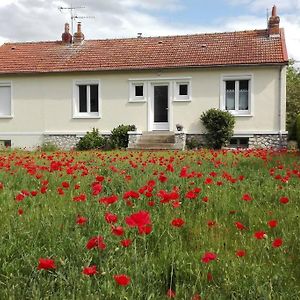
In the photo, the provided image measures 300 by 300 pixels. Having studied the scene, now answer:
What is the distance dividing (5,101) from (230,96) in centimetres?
1210

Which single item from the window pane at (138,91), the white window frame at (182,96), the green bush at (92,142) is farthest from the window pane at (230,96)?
the green bush at (92,142)

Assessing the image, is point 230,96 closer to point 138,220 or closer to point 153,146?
point 153,146

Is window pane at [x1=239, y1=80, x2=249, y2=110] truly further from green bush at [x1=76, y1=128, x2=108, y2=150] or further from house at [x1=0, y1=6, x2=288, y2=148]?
green bush at [x1=76, y1=128, x2=108, y2=150]

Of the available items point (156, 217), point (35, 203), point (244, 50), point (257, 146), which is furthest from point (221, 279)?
point (244, 50)

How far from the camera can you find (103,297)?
8.40 feet

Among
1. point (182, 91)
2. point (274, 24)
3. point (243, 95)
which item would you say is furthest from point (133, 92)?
point (274, 24)

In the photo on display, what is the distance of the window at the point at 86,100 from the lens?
23531 millimetres

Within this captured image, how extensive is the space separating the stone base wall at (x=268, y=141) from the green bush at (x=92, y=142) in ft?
23.7

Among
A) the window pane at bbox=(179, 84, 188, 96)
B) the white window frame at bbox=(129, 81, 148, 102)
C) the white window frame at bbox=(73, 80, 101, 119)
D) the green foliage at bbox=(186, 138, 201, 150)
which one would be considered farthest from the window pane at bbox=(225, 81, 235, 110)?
the white window frame at bbox=(73, 80, 101, 119)

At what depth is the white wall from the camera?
21469 millimetres

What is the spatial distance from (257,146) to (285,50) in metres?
4.81

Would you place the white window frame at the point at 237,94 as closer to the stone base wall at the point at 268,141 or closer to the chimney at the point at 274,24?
the stone base wall at the point at 268,141

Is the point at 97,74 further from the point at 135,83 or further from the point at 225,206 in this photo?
the point at 225,206

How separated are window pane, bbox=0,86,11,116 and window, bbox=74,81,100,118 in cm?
395
